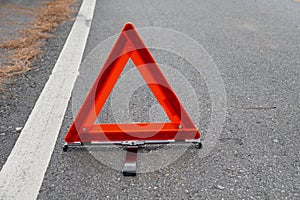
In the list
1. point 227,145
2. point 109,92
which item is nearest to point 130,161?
point 109,92

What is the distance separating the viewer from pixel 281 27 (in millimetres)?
6129

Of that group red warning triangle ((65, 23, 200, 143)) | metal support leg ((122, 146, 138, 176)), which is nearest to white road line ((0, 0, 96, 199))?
red warning triangle ((65, 23, 200, 143))

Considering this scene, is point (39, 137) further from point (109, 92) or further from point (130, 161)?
point (130, 161)

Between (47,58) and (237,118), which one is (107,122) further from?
(47,58)

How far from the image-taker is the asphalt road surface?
2.27 m

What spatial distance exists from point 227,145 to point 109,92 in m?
0.94

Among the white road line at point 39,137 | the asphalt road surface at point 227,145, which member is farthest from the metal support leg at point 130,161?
the white road line at point 39,137

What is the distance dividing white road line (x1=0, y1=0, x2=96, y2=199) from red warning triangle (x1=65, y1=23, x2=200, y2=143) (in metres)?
0.25

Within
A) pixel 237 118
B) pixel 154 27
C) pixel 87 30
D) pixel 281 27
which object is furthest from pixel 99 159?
pixel 281 27

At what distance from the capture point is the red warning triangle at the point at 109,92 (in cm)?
256

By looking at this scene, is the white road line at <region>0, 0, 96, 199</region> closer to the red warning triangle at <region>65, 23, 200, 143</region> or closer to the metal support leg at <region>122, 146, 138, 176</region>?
the red warning triangle at <region>65, 23, 200, 143</region>

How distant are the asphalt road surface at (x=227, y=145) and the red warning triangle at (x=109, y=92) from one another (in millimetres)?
110

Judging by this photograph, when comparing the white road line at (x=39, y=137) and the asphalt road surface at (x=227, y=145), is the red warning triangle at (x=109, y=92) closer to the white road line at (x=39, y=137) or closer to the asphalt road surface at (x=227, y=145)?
the asphalt road surface at (x=227, y=145)

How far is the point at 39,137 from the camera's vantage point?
9.03 feet
